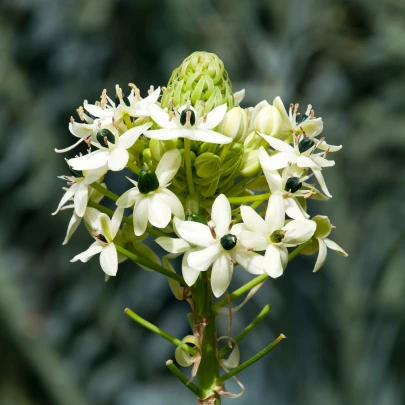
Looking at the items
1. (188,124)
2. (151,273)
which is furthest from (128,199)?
(151,273)

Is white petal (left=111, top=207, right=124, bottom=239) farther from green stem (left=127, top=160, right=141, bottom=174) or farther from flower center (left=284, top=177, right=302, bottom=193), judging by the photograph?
flower center (left=284, top=177, right=302, bottom=193)

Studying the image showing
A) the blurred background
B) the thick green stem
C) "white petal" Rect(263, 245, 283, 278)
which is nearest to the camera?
"white petal" Rect(263, 245, 283, 278)

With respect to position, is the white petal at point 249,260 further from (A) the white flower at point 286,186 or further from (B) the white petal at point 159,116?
(B) the white petal at point 159,116

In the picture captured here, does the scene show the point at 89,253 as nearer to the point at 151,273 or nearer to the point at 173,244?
the point at 173,244

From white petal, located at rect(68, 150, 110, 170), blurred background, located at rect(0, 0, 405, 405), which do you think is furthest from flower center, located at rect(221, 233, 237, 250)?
blurred background, located at rect(0, 0, 405, 405)

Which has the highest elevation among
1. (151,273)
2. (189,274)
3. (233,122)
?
(233,122)

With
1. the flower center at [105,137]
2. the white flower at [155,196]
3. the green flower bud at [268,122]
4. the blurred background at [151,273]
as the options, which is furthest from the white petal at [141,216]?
the blurred background at [151,273]
